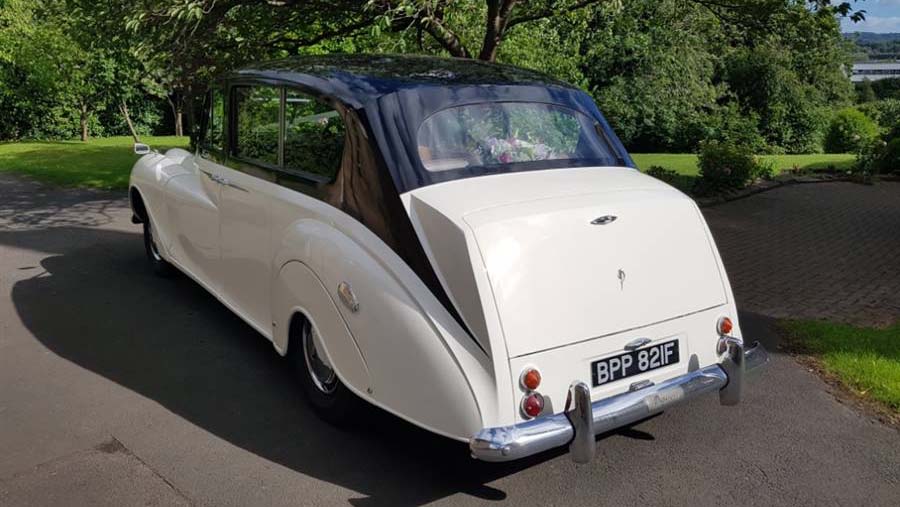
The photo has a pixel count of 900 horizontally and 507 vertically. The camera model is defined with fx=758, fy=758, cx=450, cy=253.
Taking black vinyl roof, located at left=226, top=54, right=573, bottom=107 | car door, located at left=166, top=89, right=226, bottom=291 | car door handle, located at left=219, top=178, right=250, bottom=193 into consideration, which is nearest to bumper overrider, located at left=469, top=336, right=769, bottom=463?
black vinyl roof, located at left=226, top=54, right=573, bottom=107

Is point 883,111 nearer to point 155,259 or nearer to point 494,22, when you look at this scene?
point 494,22

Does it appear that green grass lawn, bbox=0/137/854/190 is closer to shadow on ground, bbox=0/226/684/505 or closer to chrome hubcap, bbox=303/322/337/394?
shadow on ground, bbox=0/226/684/505

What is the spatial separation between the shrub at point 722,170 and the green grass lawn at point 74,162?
33.2ft

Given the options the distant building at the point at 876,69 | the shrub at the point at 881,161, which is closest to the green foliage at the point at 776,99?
the shrub at the point at 881,161

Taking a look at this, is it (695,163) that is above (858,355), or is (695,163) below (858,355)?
above

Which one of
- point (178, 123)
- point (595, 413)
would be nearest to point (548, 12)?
point (595, 413)

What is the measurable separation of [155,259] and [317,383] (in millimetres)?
3554

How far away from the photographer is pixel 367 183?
3.77m

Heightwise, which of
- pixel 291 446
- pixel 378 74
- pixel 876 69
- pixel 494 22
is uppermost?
pixel 876 69

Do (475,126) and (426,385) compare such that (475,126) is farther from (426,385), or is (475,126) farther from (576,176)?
(426,385)

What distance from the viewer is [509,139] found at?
4105 millimetres

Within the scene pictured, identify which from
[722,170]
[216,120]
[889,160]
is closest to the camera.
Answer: [216,120]

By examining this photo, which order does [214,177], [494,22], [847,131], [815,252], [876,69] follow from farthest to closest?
[876,69], [847,131], [494,22], [815,252], [214,177]

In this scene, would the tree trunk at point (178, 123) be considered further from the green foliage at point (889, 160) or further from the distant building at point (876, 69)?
the distant building at point (876, 69)
